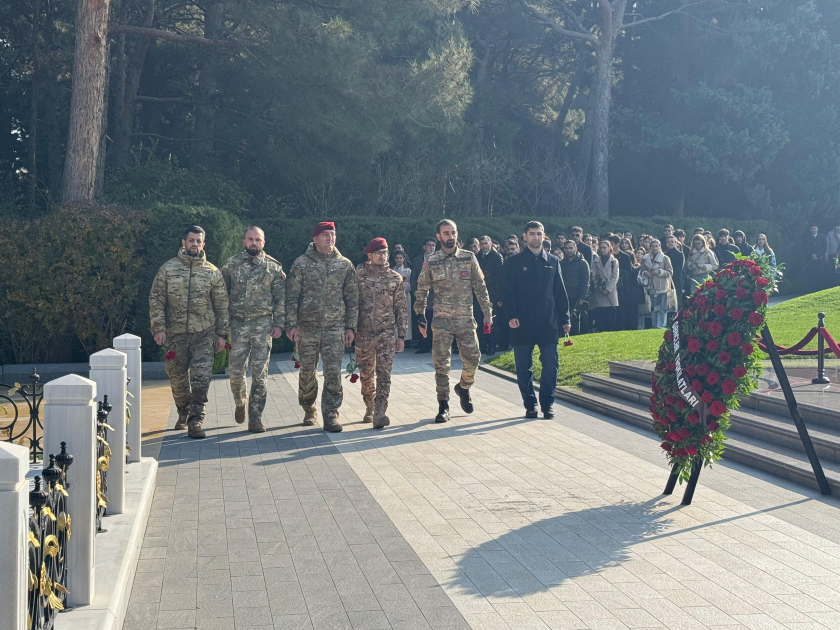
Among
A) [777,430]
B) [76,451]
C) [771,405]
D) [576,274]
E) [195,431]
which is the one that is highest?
[576,274]

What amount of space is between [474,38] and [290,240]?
1782 centimetres

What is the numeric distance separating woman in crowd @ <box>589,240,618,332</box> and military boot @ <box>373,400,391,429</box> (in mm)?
9128

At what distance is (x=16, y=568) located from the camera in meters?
3.24

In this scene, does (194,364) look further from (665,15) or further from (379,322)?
(665,15)

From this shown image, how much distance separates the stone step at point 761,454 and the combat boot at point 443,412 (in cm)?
200

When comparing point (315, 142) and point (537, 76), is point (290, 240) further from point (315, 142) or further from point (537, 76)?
point (537, 76)

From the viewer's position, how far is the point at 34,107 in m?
23.5

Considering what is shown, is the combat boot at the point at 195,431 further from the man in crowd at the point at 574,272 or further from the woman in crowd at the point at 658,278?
the woman in crowd at the point at 658,278

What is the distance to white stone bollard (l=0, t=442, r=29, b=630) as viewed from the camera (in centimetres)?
318

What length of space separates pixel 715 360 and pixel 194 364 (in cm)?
536

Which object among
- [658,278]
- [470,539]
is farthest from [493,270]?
[470,539]

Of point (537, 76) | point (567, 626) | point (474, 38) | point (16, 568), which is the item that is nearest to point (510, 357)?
point (567, 626)

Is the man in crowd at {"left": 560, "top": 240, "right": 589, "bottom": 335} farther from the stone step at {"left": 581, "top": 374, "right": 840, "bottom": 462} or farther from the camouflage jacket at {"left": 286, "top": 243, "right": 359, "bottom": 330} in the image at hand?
the camouflage jacket at {"left": 286, "top": 243, "right": 359, "bottom": 330}

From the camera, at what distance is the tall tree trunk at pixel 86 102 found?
1848 centimetres
